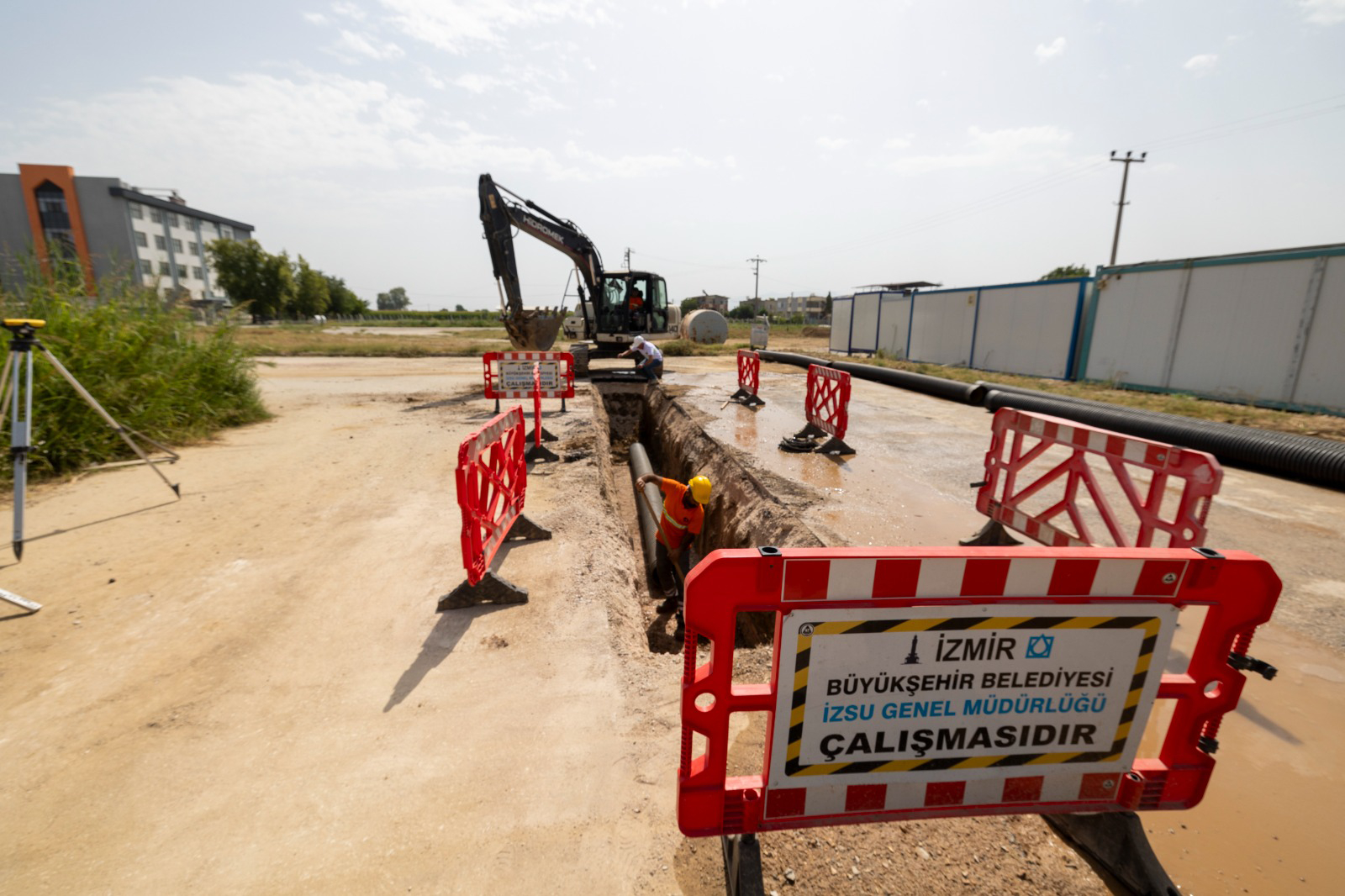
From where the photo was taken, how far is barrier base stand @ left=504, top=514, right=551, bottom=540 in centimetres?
551

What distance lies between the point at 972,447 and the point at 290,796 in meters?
9.83

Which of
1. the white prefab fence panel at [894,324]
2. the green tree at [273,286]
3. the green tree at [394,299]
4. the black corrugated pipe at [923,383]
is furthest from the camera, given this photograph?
the green tree at [394,299]

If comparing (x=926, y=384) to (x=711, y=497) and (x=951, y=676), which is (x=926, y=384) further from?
(x=951, y=676)

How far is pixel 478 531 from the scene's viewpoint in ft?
14.3

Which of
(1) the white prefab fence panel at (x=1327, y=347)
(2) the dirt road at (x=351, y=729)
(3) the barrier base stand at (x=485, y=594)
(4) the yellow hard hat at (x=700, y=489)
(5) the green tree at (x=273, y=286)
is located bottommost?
(2) the dirt road at (x=351, y=729)

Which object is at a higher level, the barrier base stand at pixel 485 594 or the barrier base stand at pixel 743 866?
the barrier base stand at pixel 743 866

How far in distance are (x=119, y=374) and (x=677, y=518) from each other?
8.96 meters

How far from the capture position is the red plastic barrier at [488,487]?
4039 mm

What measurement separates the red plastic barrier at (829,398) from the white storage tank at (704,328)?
2255 centimetres

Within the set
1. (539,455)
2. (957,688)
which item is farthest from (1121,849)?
(539,455)

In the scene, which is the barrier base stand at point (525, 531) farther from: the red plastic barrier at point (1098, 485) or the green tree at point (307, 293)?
the green tree at point (307, 293)

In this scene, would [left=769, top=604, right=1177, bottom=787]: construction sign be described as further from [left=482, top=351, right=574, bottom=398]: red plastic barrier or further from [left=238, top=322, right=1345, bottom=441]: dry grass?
[left=238, top=322, right=1345, bottom=441]: dry grass

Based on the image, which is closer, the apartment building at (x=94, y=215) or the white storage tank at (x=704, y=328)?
the white storage tank at (x=704, y=328)

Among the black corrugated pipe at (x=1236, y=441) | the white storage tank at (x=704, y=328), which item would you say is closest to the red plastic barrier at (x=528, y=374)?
the black corrugated pipe at (x=1236, y=441)
